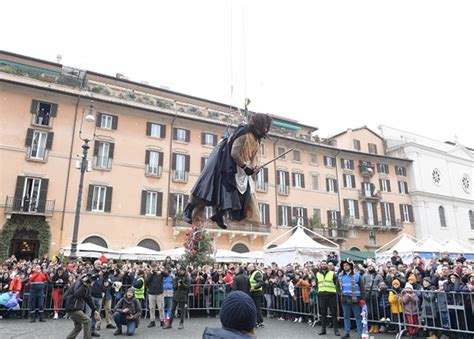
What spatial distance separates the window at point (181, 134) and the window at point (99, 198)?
22.7ft

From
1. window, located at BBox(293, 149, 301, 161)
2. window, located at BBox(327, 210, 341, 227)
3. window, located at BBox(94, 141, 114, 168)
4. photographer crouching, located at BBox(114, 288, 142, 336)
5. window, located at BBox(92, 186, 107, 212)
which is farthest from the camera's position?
window, located at BBox(327, 210, 341, 227)

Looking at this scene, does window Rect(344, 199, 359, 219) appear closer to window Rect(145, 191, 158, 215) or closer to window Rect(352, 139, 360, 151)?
window Rect(352, 139, 360, 151)

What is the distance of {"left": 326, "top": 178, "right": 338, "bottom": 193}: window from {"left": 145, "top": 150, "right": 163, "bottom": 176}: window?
16503 millimetres

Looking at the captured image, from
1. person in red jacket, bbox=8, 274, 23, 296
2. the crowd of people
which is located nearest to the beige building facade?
the crowd of people

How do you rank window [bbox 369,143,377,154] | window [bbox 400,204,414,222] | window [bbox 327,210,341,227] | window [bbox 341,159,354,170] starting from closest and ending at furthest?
window [bbox 327,210,341,227]
window [bbox 341,159,354,170]
window [bbox 400,204,414,222]
window [bbox 369,143,377,154]

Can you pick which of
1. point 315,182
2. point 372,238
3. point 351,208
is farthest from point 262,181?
point 372,238

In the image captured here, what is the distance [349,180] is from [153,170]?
65.8ft

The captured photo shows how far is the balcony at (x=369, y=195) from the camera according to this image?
36969mm

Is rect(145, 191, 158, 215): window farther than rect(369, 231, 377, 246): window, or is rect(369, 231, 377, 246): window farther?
rect(369, 231, 377, 246): window

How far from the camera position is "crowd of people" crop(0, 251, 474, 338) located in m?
8.64

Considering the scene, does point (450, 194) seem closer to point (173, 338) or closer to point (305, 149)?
Answer: point (305, 149)

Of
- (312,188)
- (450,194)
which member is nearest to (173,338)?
(312,188)

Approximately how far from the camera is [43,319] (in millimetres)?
11383

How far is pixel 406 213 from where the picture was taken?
1560 inches
